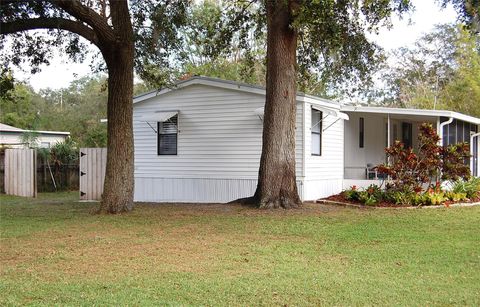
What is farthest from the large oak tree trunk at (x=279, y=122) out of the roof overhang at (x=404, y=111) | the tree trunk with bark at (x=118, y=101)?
the roof overhang at (x=404, y=111)

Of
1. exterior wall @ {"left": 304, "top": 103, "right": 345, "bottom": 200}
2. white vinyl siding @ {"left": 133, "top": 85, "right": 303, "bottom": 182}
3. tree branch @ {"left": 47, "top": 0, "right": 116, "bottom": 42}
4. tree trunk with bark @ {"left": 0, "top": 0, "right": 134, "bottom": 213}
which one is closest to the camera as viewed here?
tree branch @ {"left": 47, "top": 0, "right": 116, "bottom": 42}

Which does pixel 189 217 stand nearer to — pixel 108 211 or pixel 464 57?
pixel 108 211

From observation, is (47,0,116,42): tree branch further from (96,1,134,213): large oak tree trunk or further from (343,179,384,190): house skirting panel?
(343,179,384,190): house skirting panel

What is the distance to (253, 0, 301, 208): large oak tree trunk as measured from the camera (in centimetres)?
1259

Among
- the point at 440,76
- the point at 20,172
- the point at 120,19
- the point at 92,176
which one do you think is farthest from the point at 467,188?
the point at 440,76

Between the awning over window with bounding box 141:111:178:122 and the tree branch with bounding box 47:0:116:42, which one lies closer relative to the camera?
the tree branch with bounding box 47:0:116:42

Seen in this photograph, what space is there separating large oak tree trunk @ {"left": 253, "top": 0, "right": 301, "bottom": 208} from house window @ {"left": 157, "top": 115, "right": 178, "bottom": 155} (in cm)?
395

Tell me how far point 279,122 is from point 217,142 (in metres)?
2.91

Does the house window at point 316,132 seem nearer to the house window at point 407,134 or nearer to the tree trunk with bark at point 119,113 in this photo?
the tree trunk with bark at point 119,113

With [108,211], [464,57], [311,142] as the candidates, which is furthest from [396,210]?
[464,57]

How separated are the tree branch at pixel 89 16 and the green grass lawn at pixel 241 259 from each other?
3.80 m

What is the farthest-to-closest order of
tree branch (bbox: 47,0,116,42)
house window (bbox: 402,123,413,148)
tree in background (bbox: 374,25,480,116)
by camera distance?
tree in background (bbox: 374,25,480,116)
house window (bbox: 402,123,413,148)
tree branch (bbox: 47,0,116,42)

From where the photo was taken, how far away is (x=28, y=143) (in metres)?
22.0

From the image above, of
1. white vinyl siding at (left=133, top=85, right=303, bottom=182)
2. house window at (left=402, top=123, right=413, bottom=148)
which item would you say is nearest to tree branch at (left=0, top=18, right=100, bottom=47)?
white vinyl siding at (left=133, top=85, right=303, bottom=182)
